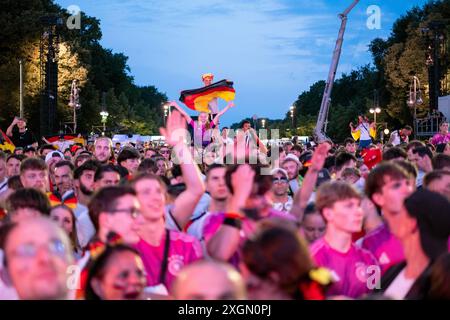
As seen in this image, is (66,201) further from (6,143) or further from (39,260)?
(6,143)

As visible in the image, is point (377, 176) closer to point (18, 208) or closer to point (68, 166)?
point (18, 208)

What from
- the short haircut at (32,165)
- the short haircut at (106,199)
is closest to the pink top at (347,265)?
the short haircut at (106,199)

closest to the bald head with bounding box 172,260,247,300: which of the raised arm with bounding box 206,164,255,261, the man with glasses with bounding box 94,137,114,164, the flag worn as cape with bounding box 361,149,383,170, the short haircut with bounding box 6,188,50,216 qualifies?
the raised arm with bounding box 206,164,255,261

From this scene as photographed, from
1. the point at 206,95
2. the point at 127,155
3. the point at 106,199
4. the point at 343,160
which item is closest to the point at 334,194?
the point at 106,199

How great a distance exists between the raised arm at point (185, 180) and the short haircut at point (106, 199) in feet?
2.71

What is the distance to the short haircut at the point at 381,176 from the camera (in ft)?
16.7

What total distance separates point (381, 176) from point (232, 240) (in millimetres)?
1246

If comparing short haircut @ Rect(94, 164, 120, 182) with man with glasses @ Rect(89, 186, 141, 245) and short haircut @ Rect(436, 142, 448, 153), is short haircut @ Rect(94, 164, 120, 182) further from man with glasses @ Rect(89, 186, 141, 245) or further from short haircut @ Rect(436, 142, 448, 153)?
short haircut @ Rect(436, 142, 448, 153)

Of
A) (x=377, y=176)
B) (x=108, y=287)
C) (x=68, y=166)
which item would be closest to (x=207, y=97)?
(x=68, y=166)

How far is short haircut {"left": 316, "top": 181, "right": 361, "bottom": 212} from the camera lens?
4.67 m

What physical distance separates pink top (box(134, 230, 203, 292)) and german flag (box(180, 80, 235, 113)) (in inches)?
406

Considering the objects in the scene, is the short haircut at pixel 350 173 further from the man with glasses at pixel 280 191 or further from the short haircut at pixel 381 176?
the short haircut at pixel 381 176

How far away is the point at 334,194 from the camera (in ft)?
15.4

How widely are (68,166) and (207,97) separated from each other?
22.6 feet
